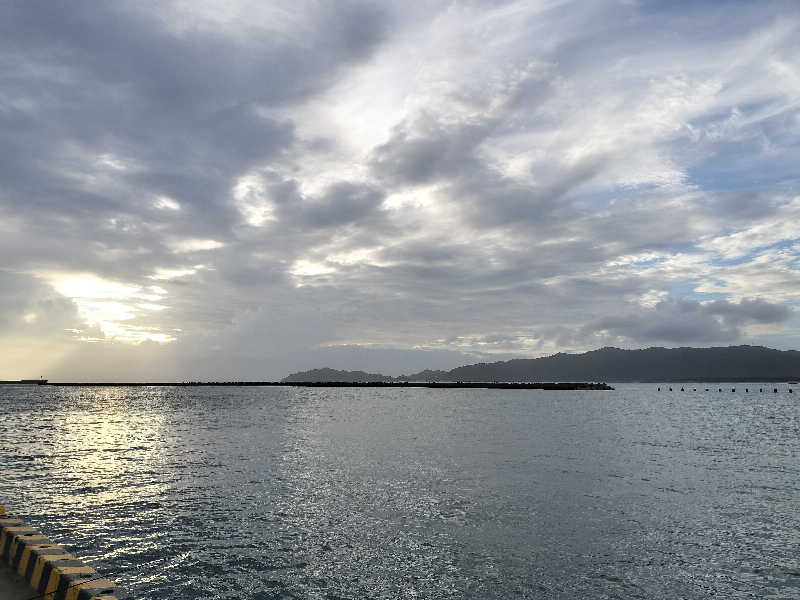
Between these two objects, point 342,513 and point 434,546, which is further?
point 342,513

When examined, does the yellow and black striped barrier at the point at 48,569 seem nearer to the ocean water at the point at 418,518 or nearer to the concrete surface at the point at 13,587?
the concrete surface at the point at 13,587

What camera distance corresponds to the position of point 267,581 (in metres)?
17.4

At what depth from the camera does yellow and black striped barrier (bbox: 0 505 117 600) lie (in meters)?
12.2

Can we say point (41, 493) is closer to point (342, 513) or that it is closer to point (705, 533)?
point (342, 513)

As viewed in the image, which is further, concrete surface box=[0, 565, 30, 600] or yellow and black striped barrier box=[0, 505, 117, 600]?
concrete surface box=[0, 565, 30, 600]

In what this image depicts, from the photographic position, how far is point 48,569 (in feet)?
43.3

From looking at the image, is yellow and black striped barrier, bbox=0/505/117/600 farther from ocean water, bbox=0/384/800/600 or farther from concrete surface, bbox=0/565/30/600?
ocean water, bbox=0/384/800/600

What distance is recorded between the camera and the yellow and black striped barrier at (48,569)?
12.2m

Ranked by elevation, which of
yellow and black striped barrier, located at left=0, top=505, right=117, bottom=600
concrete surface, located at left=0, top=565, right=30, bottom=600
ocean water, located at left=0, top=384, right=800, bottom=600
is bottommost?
ocean water, located at left=0, top=384, right=800, bottom=600

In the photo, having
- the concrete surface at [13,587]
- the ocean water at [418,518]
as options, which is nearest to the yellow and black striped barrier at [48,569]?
the concrete surface at [13,587]

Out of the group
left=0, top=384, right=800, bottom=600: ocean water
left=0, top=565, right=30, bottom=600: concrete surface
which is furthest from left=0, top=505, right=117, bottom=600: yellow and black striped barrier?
left=0, top=384, right=800, bottom=600: ocean water

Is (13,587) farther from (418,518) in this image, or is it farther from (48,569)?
(418,518)

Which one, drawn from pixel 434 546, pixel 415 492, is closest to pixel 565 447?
pixel 415 492

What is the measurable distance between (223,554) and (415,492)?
1328cm
